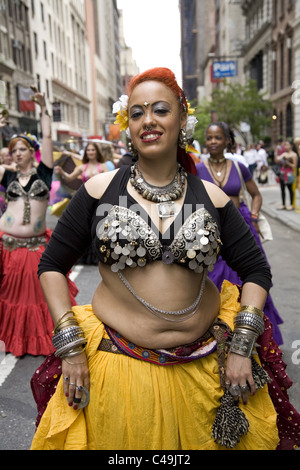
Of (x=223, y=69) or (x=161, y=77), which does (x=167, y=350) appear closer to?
(x=161, y=77)

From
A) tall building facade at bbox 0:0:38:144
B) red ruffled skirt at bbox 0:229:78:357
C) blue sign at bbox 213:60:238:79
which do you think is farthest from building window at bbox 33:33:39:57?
red ruffled skirt at bbox 0:229:78:357

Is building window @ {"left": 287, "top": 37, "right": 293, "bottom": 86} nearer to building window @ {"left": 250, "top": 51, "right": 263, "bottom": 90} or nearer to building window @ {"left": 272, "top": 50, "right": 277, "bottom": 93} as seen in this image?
building window @ {"left": 272, "top": 50, "right": 277, "bottom": 93}

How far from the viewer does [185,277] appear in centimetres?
205

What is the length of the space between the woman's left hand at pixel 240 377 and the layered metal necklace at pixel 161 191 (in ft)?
2.22

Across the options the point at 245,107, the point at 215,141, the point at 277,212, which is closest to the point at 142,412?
the point at 215,141

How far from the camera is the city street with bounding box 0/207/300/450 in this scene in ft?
11.2

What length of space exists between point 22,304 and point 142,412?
326 centimetres

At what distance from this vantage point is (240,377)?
2004mm

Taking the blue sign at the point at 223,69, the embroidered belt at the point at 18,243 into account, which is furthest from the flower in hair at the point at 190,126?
the blue sign at the point at 223,69

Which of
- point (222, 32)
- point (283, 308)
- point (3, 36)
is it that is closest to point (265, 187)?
point (283, 308)

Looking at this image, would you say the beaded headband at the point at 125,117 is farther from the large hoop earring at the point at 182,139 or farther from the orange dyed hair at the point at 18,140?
the orange dyed hair at the point at 18,140

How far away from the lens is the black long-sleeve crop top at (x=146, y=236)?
1.98 meters

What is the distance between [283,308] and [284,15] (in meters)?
31.5
